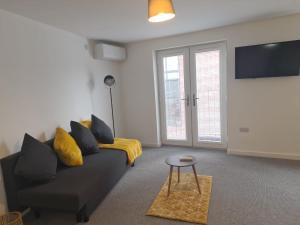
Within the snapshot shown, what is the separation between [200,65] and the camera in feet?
14.4

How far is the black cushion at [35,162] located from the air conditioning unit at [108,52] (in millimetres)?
2228

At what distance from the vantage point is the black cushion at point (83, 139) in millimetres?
3182

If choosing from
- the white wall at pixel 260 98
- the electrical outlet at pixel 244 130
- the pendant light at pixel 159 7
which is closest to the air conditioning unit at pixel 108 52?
the white wall at pixel 260 98

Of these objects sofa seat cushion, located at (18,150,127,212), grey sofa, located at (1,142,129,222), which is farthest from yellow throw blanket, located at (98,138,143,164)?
grey sofa, located at (1,142,129,222)

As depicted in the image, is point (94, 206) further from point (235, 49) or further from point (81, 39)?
point (235, 49)

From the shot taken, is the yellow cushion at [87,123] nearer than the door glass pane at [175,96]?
Yes

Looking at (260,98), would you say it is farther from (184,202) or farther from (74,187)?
(74,187)

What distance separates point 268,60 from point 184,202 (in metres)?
2.75

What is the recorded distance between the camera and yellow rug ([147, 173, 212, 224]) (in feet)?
7.59

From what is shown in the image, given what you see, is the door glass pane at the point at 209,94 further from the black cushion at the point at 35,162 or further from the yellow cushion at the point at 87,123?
the black cushion at the point at 35,162

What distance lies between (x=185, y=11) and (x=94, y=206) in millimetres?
2828

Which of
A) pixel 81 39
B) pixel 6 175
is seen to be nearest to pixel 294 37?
pixel 81 39

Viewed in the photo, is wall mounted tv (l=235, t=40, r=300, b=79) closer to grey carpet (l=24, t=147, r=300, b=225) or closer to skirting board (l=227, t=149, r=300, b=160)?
skirting board (l=227, t=149, r=300, b=160)

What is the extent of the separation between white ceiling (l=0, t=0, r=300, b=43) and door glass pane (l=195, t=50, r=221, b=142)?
0.67 meters
